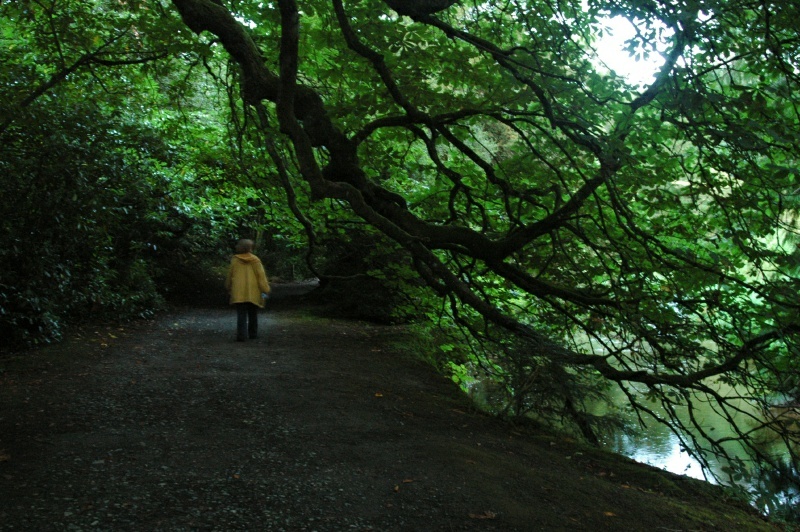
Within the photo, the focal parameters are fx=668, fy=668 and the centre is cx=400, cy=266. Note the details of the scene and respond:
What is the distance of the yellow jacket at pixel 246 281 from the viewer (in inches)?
414

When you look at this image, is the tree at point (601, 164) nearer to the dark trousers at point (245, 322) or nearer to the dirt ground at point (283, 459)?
the dirt ground at point (283, 459)

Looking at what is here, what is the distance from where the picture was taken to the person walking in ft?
34.5

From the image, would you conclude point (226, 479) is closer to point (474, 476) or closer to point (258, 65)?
point (474, 476)

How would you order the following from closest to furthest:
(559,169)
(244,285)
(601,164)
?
(601,164)
(559,169)
(244,285)

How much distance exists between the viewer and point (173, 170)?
14234 millimetres

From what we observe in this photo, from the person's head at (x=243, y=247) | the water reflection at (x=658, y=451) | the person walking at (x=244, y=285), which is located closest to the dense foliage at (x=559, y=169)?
the person's head at (x=243, y=247)

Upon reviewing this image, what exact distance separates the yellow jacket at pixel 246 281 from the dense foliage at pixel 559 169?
1.26 m

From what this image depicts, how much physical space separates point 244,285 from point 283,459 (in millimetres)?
5843

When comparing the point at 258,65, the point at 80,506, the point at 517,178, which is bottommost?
the point at 80,506

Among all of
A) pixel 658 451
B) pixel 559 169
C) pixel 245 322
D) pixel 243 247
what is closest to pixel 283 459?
pixel 559 169

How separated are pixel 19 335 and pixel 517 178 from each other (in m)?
6.68

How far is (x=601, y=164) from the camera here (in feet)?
17.6

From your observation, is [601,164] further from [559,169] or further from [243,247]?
[243,247]

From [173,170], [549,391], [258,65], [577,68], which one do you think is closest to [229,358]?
[258,65]
